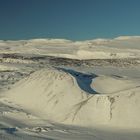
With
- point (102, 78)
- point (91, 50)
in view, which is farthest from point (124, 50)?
point (102, 78)

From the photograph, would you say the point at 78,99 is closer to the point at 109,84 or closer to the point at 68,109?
the point at 68,109

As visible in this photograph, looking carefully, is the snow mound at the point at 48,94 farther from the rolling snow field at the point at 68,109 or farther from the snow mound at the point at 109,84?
the snow mound at the point at 109,84

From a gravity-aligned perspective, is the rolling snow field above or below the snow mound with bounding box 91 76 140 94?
below

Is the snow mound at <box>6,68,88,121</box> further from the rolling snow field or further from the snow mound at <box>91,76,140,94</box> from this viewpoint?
the snow mound at <box>91,76,140,94</box>

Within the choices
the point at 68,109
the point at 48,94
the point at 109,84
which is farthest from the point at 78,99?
the point at 109,84

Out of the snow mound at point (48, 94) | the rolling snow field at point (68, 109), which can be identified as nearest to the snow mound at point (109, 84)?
the rolling snow field at point (68, 109)

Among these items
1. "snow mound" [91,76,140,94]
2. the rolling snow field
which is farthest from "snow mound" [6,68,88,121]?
"snow mound" [91,76,140,94]

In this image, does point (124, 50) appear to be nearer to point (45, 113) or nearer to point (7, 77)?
point (7, 77)

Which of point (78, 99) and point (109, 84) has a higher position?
point (109, 84)
